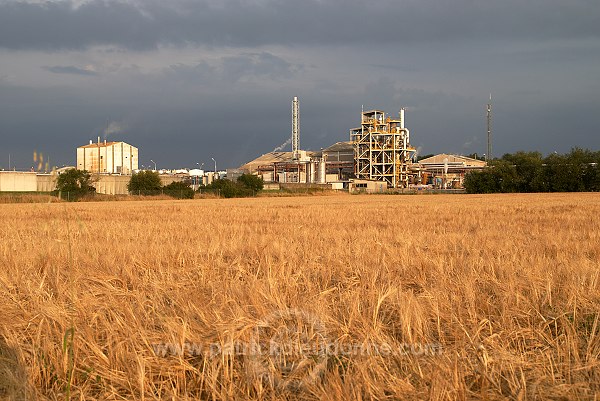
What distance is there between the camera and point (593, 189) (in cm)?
8606

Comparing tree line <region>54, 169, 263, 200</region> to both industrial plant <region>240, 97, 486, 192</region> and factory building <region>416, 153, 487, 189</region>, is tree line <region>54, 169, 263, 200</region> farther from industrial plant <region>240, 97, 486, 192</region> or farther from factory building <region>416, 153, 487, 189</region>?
factory building <region>416, 153, 487, 189</region>

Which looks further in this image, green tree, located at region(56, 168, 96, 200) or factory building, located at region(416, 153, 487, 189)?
factory building, located at region(416, 153, 487, 189)

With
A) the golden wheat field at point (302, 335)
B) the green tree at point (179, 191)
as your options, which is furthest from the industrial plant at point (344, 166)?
the golden wheat field at point (302, 335)

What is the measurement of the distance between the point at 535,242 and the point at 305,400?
9533 millimetres

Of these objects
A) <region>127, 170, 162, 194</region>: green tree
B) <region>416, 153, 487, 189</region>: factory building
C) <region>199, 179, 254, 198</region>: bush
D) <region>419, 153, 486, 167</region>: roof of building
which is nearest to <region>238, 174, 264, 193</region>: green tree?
<region>199, 179, 254, 198</region>: bush

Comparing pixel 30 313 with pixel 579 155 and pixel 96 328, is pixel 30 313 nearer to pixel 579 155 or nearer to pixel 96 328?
pixel 96 328

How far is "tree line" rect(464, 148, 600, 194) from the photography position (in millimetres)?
86562

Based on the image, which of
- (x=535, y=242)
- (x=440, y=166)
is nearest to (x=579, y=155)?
(x=440, y=166)

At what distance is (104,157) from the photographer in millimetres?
105062

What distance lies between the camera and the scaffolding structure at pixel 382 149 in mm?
97750

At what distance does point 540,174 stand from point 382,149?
26095 millimetres

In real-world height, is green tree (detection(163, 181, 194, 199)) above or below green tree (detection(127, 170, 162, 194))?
below

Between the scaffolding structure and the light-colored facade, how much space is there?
4310 centimetres

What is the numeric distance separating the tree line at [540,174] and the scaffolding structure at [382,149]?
42.3ft
